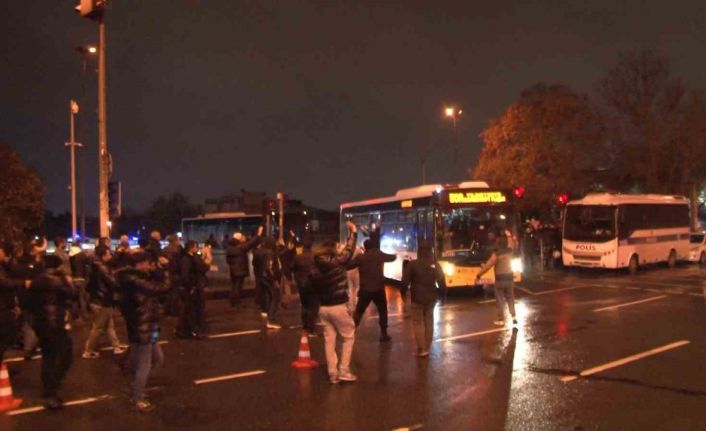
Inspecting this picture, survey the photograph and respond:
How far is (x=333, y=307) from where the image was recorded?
337 inches

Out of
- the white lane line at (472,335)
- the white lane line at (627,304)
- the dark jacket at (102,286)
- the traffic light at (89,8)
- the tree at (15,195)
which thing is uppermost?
the traffic light at (89,8)

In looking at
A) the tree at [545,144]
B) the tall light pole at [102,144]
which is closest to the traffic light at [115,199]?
the tall light pole at [102,144]

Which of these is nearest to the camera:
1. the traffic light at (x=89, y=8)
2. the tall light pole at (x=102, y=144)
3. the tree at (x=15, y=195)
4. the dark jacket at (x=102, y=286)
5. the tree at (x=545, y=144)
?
the dark jacket at (x=102, y=286)

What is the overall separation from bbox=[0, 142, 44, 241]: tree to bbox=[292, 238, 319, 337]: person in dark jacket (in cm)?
1893

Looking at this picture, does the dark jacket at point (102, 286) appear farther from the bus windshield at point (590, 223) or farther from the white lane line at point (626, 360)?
the bus windshield at point (590, 223)

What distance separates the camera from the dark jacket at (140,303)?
7441 mm

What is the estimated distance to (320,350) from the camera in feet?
36.0

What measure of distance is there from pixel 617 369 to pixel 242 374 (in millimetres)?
5056

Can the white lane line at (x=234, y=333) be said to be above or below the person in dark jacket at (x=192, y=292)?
below

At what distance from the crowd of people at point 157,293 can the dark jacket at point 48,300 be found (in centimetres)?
1

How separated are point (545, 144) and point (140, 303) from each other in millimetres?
30645

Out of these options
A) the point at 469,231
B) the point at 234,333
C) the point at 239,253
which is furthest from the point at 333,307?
the point at 469,231

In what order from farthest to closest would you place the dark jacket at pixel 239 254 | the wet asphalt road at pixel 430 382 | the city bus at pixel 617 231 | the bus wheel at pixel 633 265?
the bus wheel at pixel 633 265 → the city bus at pixel 617 231 → the dark jacket at pixel 239 254 → the wet asphalt road at pixel 430 382

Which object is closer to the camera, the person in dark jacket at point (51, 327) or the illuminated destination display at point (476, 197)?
the person in dark jacket at point (51, 327)
